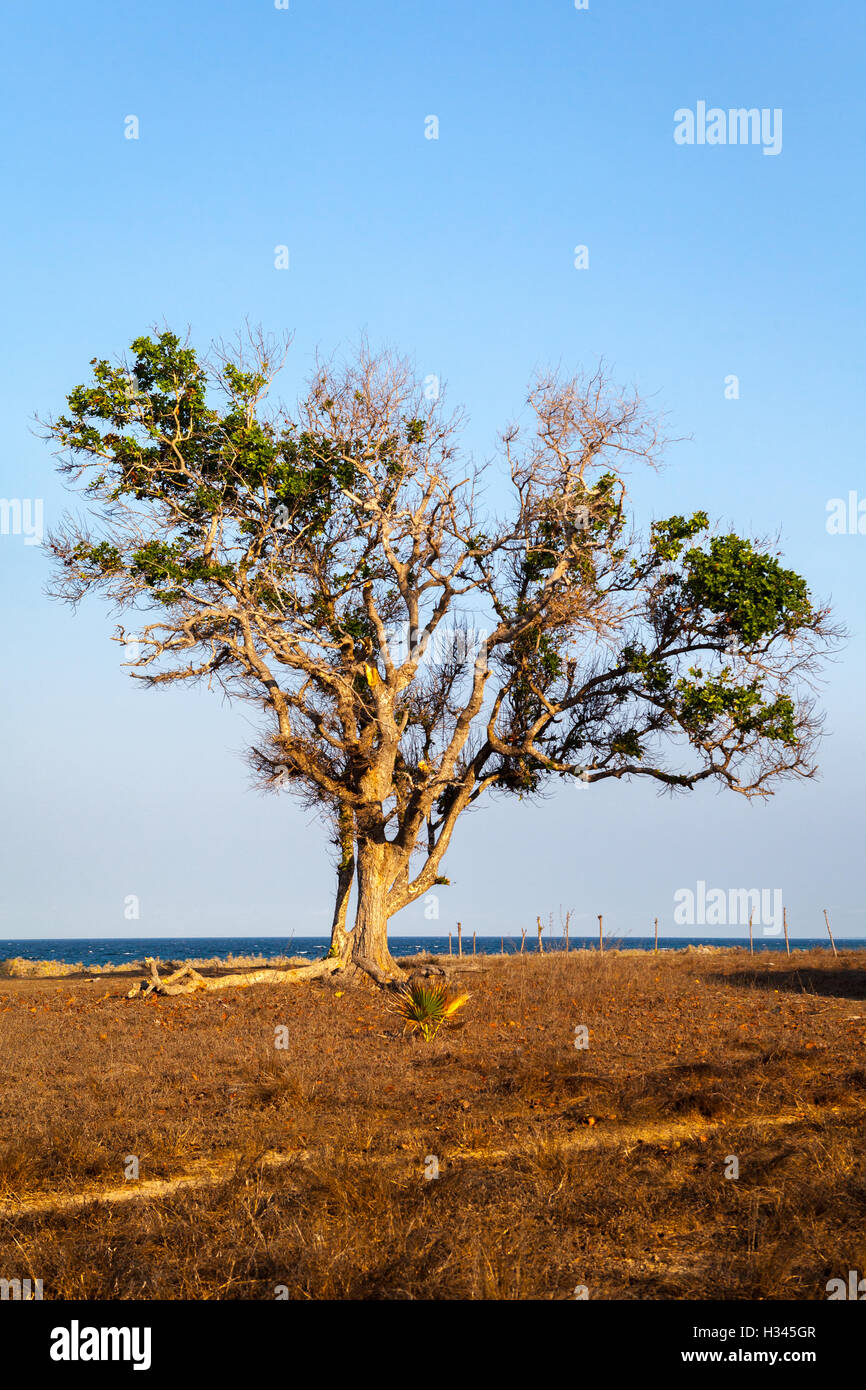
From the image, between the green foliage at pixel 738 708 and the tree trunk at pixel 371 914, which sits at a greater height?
the green foliage at pixel 738 708

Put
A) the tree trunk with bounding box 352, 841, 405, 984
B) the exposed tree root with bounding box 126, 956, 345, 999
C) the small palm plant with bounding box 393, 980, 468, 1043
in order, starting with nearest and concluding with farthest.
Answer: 1. the small palm plant with bounding box 393, 980, 468, 1043
2. the exposed tree root with bounding box 126, 956, 345, 999
3. the tree trunk with bounding box 352, 841, 405, 984

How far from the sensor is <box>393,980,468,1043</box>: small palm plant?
606 inches

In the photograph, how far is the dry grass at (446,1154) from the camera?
5.82 meters

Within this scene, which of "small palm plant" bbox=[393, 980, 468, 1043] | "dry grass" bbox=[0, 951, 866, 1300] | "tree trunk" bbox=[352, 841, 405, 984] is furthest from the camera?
"tree trunk" bbox=[352, 841, 405, 984]

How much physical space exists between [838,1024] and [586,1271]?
1221 centimetres

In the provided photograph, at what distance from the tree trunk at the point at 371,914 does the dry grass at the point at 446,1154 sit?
5.71 m

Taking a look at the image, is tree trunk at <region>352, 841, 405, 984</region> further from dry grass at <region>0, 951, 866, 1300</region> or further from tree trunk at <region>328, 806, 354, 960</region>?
dry grass at <region>0, 951, 866, 1300</region>

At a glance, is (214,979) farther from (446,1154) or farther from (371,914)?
(446,1154)

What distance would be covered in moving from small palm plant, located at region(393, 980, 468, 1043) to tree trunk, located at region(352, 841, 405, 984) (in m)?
5.40

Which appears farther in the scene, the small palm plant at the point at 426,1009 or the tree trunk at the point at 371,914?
the tree trunk at the point at 371,914

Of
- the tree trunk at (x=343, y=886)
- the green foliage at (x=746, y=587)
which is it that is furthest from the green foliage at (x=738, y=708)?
the tree trunk at (x=343, y=886)

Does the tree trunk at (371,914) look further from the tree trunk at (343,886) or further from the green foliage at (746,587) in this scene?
the green foliage at (746,587)

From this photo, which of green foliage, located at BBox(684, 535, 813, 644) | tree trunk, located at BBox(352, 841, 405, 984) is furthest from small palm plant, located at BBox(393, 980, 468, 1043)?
green foliage, located at BBox(684, 535, 813, 644)

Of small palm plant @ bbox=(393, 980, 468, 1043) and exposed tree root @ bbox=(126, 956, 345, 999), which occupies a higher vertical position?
small palm plant @ bbox=(393, 980, 468, 1043)
